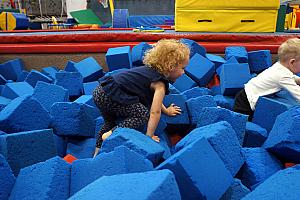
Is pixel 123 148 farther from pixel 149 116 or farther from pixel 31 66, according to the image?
pixel 31 66

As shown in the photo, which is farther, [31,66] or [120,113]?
[31,66]

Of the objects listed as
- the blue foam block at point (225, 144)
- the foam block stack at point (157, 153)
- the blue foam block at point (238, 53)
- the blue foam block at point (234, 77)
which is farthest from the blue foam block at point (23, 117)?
the blue foam block at point (238, 53)

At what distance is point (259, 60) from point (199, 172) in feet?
4.88

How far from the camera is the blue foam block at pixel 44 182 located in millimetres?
826

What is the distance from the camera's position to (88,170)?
0.88 metres

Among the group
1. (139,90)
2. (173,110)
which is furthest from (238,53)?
(139,90)

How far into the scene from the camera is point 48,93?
5.32 feet

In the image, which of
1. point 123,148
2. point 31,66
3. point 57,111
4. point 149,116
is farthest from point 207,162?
point 31,66

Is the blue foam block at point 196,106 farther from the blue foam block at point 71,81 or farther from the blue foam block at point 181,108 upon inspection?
the blue foam block at point 71,81

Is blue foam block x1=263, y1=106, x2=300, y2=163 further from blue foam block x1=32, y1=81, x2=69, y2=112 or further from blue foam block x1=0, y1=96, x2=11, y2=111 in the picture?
blue foam block x1=0, y1=96, x2=11, y2=111

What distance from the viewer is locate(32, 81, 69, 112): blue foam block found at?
1.61m

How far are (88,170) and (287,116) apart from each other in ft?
2.21

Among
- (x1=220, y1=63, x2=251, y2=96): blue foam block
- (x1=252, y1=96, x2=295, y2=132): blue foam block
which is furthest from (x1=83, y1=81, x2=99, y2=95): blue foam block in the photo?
(x1=252, y1=96, x2=295, y2=132): blue foam block

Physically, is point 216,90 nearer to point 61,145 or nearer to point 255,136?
point 255,136
